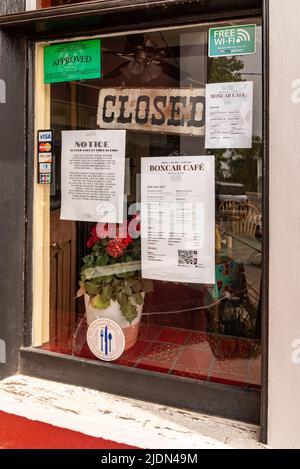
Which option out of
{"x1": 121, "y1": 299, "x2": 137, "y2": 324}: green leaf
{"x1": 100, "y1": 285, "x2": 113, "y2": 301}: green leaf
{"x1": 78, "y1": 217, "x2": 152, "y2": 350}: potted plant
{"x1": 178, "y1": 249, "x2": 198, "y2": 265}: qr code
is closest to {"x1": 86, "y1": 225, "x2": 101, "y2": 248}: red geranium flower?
{"x1": 78, "y1": 217, "x2": 152, "y2": 350}: potted plant

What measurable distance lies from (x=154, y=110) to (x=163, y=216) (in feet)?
1.90

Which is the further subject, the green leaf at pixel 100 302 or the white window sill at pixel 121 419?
the green leaf at pixel 100 302

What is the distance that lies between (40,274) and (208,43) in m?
1.56

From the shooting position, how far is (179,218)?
2.25 m

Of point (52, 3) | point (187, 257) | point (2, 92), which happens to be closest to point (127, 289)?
point (187, 257)

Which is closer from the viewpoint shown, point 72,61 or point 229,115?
point 229,115

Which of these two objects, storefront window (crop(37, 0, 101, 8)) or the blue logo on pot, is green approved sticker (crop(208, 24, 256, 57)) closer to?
storefront window (crop(37, 0, 101, 8))

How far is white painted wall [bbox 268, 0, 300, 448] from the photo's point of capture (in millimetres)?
1745

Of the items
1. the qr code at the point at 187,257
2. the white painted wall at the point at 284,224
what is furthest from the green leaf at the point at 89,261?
the white painted wall at the point at 284,224

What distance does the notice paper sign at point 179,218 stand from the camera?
220 cm

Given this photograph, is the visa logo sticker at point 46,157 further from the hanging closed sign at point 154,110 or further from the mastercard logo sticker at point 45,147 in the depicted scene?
the hanging closed sign at point 154,110

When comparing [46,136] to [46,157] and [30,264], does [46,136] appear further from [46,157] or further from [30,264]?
[30,264]

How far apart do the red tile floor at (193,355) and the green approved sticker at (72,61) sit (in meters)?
1.48

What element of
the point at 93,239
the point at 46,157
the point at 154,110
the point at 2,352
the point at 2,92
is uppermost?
the point at 2,92
